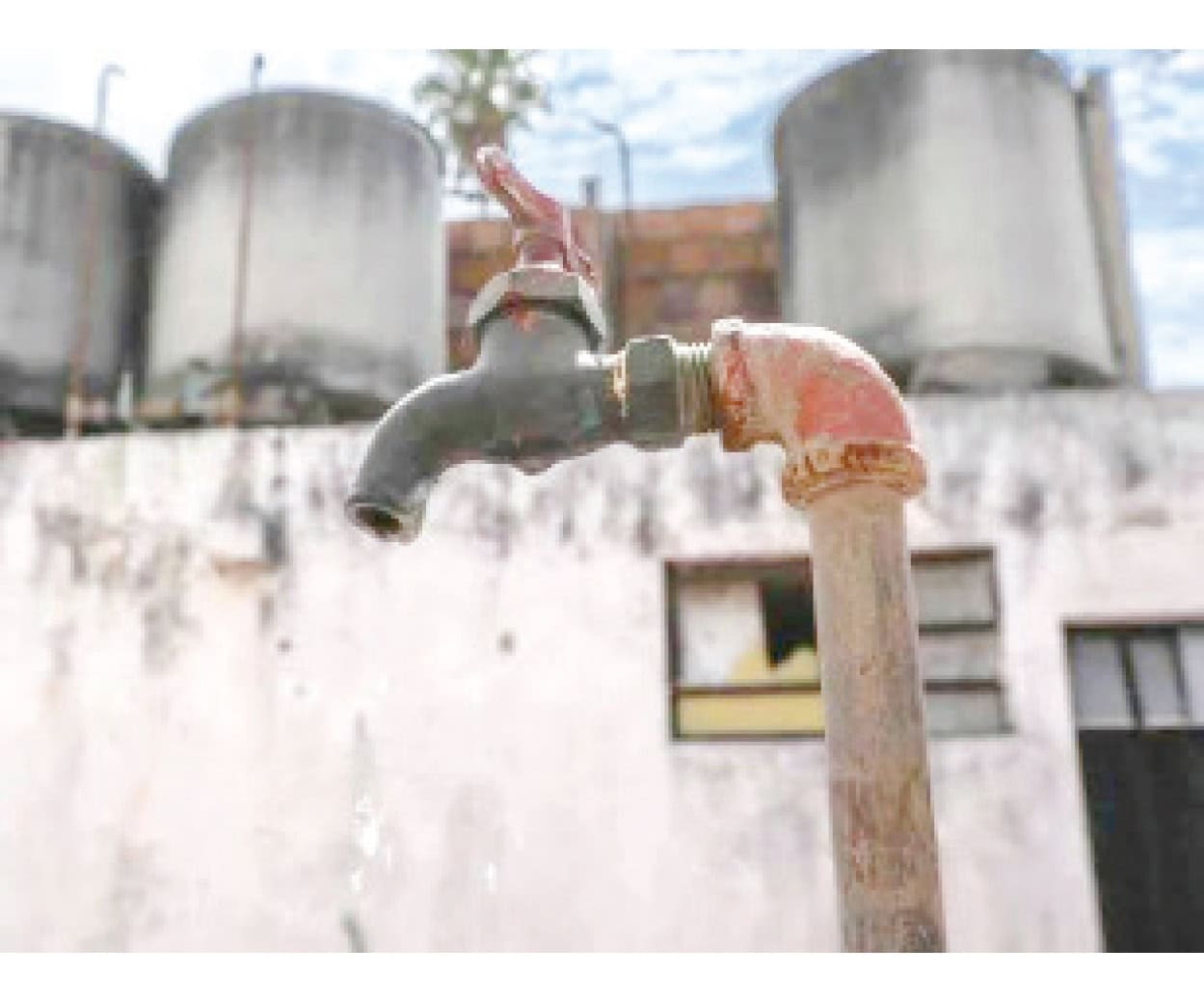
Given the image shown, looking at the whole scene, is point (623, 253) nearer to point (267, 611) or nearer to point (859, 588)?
point (267, 611)

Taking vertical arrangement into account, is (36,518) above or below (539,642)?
above

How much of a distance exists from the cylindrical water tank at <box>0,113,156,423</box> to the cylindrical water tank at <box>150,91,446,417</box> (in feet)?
0.96

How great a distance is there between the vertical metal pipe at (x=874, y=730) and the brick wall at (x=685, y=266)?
668 cm

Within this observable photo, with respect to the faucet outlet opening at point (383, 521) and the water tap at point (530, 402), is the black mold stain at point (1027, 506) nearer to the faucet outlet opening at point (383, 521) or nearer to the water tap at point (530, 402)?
the water tap at point (530, 402)

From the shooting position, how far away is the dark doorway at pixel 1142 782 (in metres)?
6.18

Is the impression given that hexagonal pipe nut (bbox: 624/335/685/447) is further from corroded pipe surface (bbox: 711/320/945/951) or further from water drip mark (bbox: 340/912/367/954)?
water drip mark (bbox: 340/912/367/954)

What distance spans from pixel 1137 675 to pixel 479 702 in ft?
10.7

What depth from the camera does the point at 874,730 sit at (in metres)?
2.52

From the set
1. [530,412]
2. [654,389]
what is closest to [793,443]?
[654,389]

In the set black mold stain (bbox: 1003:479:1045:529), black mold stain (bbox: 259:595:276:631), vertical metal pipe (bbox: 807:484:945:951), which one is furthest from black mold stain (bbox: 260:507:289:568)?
vertical metal pipe (bbox: 807:484:945:951)

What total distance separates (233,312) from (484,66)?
649cm
